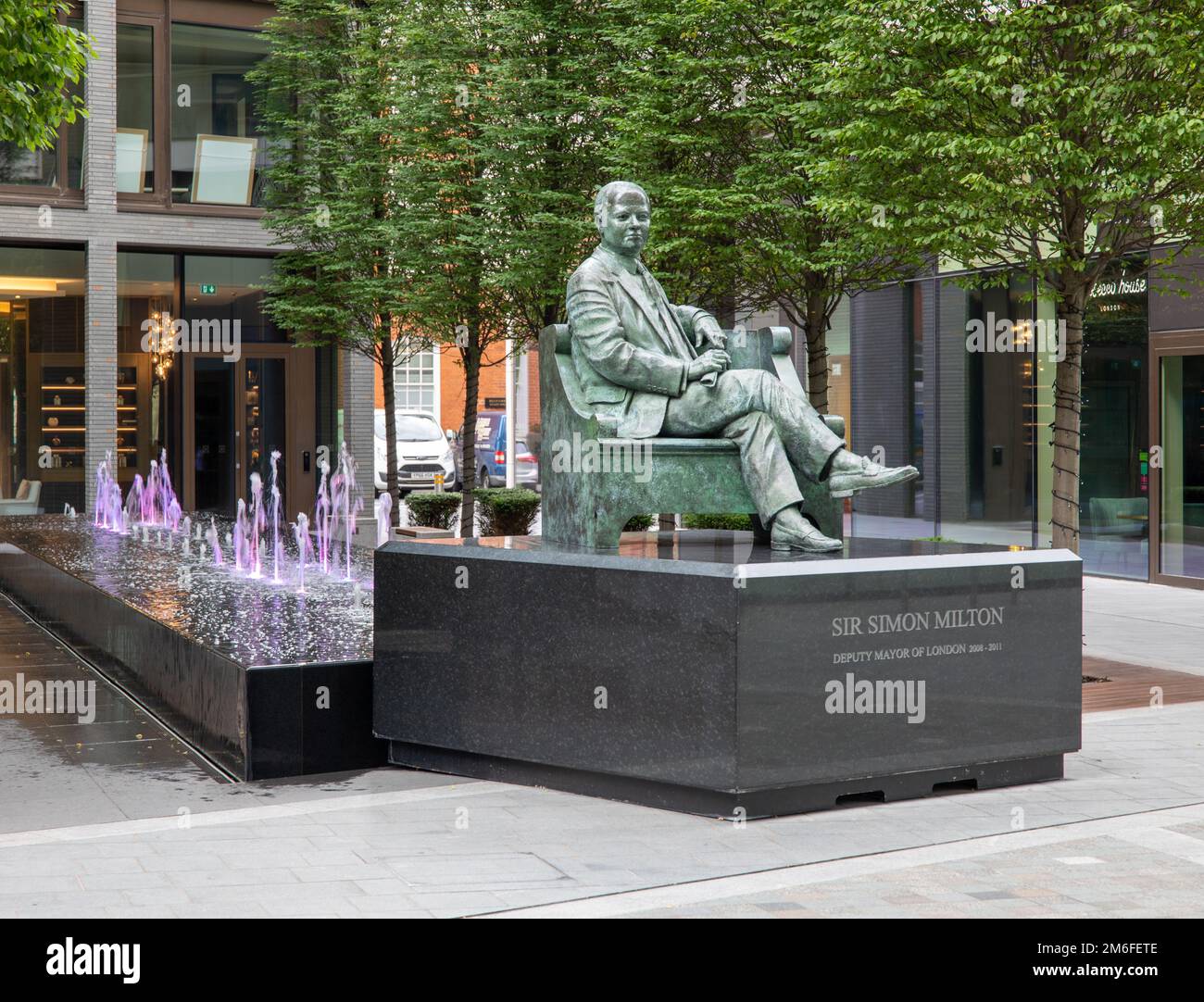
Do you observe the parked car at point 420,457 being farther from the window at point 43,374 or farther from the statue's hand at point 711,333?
the statue's hand at point 711,333

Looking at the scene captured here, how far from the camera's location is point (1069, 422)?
11.8 metres

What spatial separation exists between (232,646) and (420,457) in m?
27.9

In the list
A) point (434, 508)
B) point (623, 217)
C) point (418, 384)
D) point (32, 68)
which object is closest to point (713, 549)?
point (623, 217)

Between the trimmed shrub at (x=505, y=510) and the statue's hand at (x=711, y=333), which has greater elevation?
the statue's hand at (x=711, y=333)

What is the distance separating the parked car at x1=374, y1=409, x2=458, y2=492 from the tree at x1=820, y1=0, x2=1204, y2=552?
958 inches

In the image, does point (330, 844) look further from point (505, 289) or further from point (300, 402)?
point (300, 402)

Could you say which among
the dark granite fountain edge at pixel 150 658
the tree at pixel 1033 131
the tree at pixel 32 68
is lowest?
the dark granite fountain edge at pixel 150 658

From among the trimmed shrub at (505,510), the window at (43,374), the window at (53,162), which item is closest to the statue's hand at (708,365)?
the trimmed shrub at (505,510)

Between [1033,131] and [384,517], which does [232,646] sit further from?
[384,517]

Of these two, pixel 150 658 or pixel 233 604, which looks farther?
pixel 233 604

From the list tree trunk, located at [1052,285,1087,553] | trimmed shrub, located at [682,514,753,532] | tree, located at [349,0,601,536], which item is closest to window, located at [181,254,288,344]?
tree, located at [349,0,601,536]

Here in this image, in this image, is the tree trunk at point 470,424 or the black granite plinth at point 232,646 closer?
the black granite plinth at point 232,646

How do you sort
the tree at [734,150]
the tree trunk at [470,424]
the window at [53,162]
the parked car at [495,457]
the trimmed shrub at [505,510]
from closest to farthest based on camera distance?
1. the tree at [734,150]
2. the tree trunk at [470,424]
3. the window at [53,162]
4. the trimmed shrub at [505,510]
5. the parked car at [495,457]

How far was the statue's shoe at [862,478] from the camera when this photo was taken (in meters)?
7.92
